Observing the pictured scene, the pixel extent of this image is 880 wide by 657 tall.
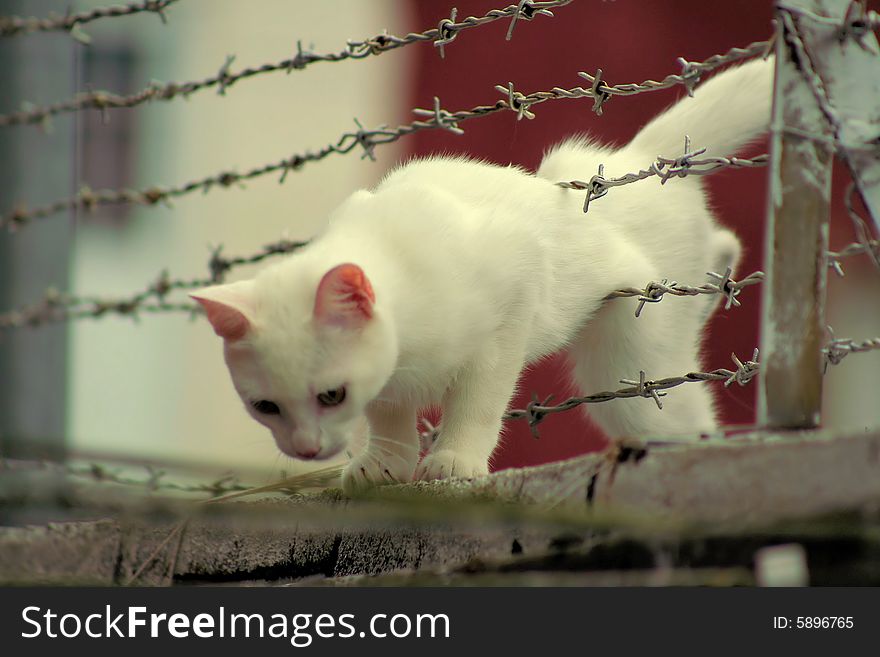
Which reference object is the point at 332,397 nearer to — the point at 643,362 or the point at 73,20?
the point at 643,362

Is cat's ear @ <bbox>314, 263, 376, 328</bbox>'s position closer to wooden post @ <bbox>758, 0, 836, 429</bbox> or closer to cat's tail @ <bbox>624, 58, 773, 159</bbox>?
wooden post @ <bbox>758, 0, 836, 429</bbox>

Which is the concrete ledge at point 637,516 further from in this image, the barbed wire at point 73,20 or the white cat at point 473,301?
the barbed wire at point 73,20

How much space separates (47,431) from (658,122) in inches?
55.4

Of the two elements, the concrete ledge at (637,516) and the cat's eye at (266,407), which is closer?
the concrete ledge at (637,516)

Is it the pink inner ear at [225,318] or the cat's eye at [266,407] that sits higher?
the pink inner ear at [225,318]

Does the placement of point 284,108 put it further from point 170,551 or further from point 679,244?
point 170,551

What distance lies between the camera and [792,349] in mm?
1029

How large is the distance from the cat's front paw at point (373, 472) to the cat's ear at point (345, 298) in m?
0.28

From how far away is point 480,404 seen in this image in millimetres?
1564

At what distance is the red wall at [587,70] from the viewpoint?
3.63m

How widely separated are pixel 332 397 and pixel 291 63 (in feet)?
2.06

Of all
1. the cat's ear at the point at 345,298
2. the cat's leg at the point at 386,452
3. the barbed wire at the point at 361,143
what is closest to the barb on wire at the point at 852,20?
the barbed wire at the point at 361,143

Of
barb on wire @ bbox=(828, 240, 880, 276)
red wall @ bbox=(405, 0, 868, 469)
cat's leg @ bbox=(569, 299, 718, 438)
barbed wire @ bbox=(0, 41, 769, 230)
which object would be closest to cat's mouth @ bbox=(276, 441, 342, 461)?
barbed wire @ bbox=(0, 41, 769, 230)

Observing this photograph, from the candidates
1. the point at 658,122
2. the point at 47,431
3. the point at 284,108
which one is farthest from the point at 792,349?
the point at 284,108
